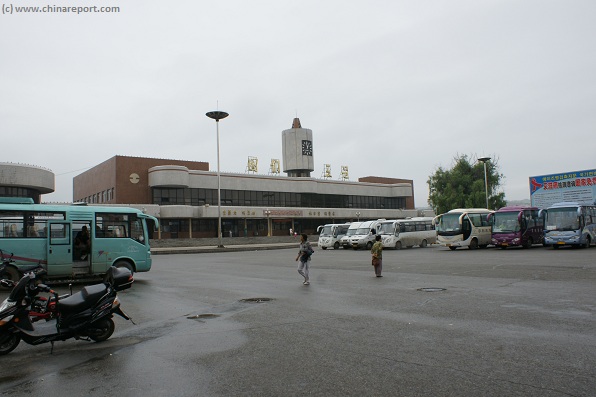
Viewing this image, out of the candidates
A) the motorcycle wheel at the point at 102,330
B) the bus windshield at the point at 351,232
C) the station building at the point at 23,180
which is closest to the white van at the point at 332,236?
the bus windshield at the point at 351,232

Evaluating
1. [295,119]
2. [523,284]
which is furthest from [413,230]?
[295,119]

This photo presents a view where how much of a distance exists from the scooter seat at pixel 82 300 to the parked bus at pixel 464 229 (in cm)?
2829

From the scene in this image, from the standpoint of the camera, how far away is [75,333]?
6.86 metres

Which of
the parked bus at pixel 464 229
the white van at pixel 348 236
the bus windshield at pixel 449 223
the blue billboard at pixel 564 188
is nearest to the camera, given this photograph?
the parked bus at pixel 464 229

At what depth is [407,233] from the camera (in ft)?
124

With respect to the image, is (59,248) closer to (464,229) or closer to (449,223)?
(449,223)

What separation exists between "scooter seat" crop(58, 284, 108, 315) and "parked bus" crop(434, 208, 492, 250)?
28290 millimetres

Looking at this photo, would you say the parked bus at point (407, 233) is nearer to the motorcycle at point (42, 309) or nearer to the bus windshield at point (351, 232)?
the bus windshield at point (351, 232)

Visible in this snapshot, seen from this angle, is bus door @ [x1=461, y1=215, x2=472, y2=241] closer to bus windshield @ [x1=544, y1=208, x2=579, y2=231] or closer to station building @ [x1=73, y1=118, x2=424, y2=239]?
bus windshield @ [x1=544, y1=208, x2=579, y2=231]

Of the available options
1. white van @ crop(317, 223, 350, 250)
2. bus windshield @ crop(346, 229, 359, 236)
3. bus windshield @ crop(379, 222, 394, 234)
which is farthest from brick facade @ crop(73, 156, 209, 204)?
bus windshield @ crop(379, 222, 394, 234)

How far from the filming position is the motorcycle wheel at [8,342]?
6.58 m

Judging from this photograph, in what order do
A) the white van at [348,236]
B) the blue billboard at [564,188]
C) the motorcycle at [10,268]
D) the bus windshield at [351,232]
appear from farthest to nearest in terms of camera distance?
the bus windshield at [351,232], the white van at [348,236], the blue billboard at [564,188], the motorcycle at [10,268]

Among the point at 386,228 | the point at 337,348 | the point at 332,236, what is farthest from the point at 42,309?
the point at 332,236

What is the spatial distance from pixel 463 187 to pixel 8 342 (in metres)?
69.6
